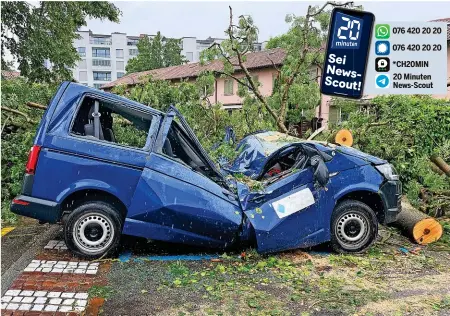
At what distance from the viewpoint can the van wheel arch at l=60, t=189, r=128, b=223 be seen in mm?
4895

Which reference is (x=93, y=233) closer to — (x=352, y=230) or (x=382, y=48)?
(x=352, y=230)

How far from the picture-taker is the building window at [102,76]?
91.4 m

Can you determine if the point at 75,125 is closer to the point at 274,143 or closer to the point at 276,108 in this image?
the point at 274,143

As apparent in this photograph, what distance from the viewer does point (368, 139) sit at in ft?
29.8

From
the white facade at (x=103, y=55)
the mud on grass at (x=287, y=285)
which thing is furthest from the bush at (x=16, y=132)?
the white facade at (x=103, y=55)

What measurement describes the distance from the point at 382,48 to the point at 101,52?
93.0 meters

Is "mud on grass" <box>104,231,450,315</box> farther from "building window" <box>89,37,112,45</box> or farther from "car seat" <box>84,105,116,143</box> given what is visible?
"building window" <box>89,37,112,45</box>

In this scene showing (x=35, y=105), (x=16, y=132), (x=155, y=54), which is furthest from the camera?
(x=155, y=54)

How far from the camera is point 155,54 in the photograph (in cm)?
5369

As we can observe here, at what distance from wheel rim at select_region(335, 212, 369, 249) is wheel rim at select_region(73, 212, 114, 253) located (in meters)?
2.78

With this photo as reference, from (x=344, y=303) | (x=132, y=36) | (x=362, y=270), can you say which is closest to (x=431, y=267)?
(x=362, y=270)

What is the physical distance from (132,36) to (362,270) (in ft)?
324

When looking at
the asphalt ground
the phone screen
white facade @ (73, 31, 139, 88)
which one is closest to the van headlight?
the asphalt ground

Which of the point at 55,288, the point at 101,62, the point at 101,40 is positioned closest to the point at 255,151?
the point at 55,288
